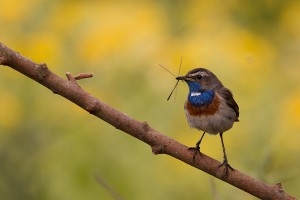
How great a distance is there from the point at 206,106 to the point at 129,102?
4.74ft

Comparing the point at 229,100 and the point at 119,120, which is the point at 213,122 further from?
the point at 119,120

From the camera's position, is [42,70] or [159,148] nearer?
[42,70]

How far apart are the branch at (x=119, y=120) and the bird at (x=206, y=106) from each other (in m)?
0.40

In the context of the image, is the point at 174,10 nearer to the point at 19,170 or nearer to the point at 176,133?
the point at 176,133

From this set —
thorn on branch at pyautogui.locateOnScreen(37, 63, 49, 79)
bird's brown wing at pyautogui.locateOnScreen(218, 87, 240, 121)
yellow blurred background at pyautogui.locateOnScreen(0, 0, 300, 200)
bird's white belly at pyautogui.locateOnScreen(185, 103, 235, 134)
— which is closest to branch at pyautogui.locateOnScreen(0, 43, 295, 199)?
thorn on branch at pyautogui.locateOnScreen(37, 63, 49, 79)

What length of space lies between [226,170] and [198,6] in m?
3.47

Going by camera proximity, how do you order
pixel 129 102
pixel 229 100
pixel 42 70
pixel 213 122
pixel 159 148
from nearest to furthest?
pixel 42 70, pixel 159 148, pixel 213 122, pixel 229 100, pixel 129 102

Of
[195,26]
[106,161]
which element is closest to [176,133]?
[106,161]

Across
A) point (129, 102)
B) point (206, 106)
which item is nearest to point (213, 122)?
point (206, 106)

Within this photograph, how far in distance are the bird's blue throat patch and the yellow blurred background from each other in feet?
1.00

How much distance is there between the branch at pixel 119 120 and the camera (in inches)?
67.5

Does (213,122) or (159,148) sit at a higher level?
(213,122)

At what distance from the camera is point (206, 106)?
2379 mm

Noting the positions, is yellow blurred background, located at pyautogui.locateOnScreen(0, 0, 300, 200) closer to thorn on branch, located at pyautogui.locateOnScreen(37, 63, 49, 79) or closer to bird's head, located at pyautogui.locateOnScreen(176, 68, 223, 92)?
bird's head, located at pyautogui.locateOnScreen(176, 68, 223, 92)
